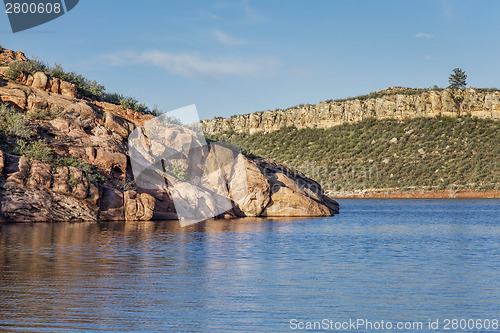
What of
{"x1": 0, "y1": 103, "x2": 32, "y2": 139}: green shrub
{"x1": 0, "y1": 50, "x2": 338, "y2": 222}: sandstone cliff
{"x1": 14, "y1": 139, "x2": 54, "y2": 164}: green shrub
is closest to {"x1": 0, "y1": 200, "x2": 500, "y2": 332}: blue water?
{"x1": 0, "y1": 50, "x2": 338, "y2": 222}: sandstone cliff

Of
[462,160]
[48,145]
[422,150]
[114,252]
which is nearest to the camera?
[114,252]

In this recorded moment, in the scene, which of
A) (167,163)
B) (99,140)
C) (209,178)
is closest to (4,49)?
(99,140)

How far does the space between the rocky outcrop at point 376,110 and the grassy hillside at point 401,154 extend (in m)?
2.06

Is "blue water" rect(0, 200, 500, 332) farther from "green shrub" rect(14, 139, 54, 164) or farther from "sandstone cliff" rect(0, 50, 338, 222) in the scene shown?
"green shrub" rect(14, 139, 54, 164)

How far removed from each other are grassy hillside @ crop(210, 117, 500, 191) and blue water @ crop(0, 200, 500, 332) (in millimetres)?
57849

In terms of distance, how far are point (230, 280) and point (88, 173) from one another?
1735cm

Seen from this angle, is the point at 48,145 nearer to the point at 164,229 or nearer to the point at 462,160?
the point at 164,229

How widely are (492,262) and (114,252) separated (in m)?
11.3

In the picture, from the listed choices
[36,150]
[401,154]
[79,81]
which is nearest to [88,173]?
[36,150]

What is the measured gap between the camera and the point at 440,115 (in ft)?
308

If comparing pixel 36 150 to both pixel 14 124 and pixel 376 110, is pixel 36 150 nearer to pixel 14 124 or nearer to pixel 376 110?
pixel 14 124

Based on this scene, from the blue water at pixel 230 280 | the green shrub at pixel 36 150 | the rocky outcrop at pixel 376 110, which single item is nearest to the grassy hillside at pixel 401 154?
the rocky outcrop at pixel 376 110

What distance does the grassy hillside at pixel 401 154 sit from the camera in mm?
79188

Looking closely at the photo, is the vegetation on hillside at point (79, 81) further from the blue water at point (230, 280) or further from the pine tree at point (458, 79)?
the pine tree at point (458, 79)
